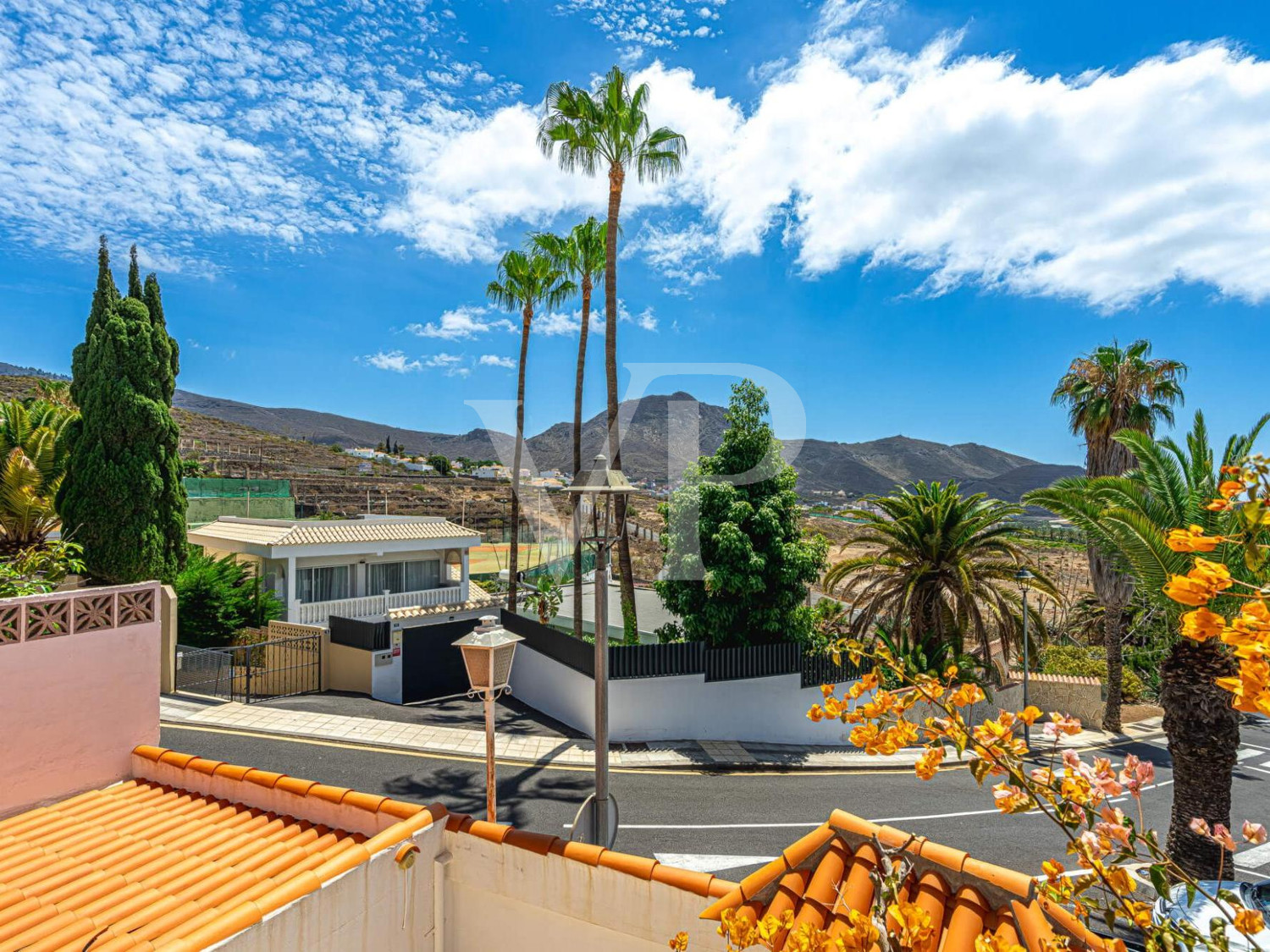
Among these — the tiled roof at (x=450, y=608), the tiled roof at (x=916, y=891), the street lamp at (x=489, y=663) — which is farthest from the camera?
the tiled roof at (x=450, y=608)

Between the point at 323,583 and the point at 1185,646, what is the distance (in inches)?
938

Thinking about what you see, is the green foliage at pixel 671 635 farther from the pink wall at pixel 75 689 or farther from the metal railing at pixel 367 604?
the metal railing at pixel 367 604

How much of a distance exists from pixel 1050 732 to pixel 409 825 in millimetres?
4565

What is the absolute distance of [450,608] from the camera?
24.6 m

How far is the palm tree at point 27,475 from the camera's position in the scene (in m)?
15.9

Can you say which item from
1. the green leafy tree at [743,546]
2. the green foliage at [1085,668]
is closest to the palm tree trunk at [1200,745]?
the green leafy tree at [743,546]

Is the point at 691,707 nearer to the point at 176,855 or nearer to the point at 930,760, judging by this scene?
the point at 176,855

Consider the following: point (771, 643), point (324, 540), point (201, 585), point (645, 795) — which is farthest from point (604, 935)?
point (324, 540)

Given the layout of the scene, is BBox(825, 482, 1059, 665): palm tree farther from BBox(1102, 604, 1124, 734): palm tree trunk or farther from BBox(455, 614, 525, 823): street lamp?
BBox(455, 614, 525, 823): street lamp

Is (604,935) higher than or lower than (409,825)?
lower

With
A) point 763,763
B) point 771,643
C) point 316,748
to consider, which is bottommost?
point 763,763

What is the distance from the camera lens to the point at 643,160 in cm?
1759

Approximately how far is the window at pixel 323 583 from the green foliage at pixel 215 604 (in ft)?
5.69

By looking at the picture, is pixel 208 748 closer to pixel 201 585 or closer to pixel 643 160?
pixel 201 585
